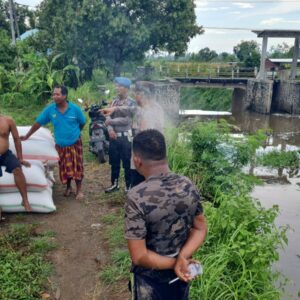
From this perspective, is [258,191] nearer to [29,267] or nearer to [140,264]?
[29,267]

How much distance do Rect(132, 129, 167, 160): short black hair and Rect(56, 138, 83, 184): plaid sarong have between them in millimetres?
3016

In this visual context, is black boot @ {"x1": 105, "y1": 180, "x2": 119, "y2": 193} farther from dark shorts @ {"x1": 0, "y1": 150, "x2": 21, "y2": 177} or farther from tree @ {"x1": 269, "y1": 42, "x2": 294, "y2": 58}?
tree @ {"x1": 269, "y1": 42, "x2": 294, "y2": 58}

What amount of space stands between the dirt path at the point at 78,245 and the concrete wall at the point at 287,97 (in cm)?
2017

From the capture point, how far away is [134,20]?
57.6ft

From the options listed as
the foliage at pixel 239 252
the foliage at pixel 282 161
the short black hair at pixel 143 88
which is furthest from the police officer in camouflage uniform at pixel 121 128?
the foliage at pixel 282 161

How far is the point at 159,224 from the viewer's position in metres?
1.80

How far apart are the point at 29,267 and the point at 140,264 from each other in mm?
1904

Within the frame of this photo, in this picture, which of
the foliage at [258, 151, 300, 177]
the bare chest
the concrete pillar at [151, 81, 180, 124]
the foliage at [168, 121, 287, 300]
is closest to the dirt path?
the foliage at [168, 121, 287, 300]

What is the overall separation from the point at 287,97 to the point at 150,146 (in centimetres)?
2362

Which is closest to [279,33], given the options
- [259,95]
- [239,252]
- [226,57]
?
[259,95]

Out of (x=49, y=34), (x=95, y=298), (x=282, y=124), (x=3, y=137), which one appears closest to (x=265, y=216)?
(x=95, y=298)

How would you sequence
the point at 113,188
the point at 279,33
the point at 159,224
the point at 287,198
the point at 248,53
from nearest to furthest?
the point at 159,224 < the point at 113,188 < the point at 287,198 < the point at 279,33 < the point at 248,53

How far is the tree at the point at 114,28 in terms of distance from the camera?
16.4 m

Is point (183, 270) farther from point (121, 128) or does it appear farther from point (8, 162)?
point (121, 128)
